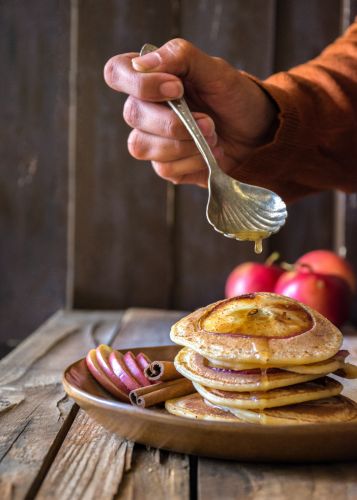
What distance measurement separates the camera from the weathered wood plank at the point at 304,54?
2.20m

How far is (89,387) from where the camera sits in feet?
2.78

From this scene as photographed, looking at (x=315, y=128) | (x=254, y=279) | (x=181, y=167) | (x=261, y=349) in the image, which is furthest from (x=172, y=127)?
(x=254, y=279)

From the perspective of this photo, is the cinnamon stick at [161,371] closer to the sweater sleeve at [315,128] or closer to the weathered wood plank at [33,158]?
the sweater sleeve at [315,128]

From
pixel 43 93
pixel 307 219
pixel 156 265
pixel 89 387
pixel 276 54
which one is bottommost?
pixel 156 265

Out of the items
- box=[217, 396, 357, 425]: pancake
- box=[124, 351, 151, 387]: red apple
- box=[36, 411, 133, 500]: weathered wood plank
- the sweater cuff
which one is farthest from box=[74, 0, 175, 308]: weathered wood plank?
box=[217, 396, 357, 425]: pancake

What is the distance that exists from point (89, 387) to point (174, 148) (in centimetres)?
53

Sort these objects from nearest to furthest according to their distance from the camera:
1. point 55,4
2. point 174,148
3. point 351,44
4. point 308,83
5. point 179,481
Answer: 1. point 179,481
2. point 174,148
3. point 308,83
4. point 351,44
5. point 55,4

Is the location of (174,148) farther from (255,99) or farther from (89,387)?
(89,387)

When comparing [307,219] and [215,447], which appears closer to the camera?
[215,447]

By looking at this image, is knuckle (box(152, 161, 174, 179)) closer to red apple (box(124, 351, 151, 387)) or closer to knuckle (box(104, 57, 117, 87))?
knuckle (box(104, 57, 117, 87))

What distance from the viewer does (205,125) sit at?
117 centimetres

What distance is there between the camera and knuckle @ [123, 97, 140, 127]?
1.18 meters

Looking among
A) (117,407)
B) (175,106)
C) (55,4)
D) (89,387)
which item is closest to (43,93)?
(55,4)

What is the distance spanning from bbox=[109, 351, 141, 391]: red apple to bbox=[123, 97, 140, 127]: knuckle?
0.46m
